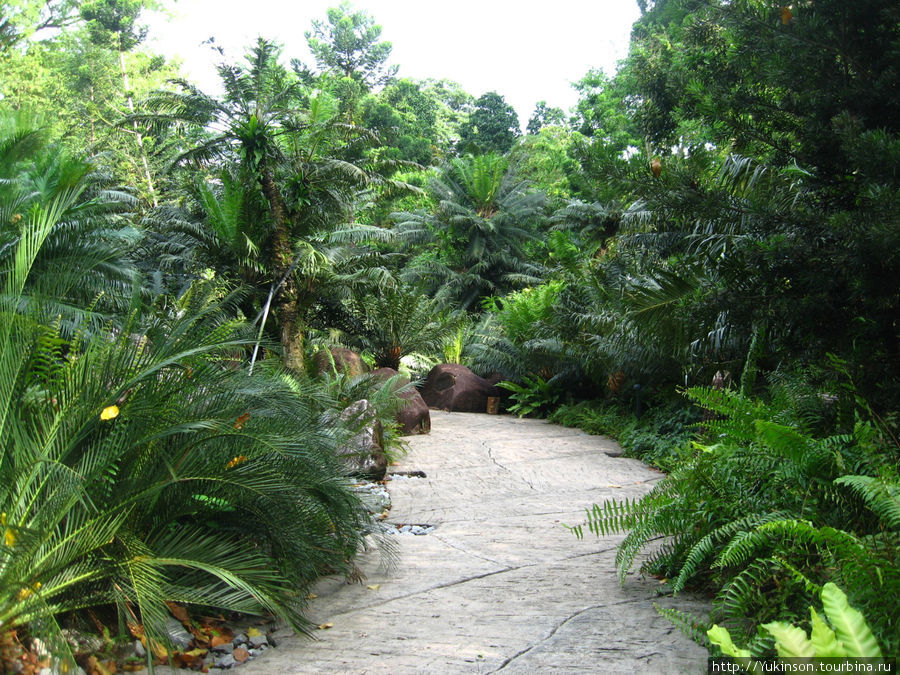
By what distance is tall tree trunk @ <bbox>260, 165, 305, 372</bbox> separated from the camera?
11672 mm

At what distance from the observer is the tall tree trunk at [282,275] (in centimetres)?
1167

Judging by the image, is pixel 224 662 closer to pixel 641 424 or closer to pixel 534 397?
pixel 641 424

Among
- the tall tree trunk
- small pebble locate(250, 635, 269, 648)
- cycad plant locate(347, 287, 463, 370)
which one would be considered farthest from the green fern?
cycad plant locate(347, 287, 463, 370)

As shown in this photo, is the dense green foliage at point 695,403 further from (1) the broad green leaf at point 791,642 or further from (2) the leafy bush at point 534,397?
(2) the leafy bush at point 534,397

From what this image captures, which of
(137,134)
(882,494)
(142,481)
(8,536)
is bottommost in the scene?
(8,536)

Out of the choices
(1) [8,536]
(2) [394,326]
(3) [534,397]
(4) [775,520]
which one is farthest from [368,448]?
(2) [394,326]

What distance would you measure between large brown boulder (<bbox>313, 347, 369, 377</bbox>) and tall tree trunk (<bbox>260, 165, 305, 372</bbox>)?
0.92 ft

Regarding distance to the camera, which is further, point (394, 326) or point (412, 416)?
point (394, 326)

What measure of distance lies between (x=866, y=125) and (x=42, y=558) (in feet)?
14.4

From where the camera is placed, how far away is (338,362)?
11.8 metres

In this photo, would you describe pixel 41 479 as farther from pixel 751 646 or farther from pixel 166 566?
pixel 751 646

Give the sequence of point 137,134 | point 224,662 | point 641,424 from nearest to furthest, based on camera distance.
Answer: point 224,662 → point 641,424 → point 137,134

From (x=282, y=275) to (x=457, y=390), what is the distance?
13.7ft

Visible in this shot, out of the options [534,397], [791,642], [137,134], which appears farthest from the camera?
[137,134]
